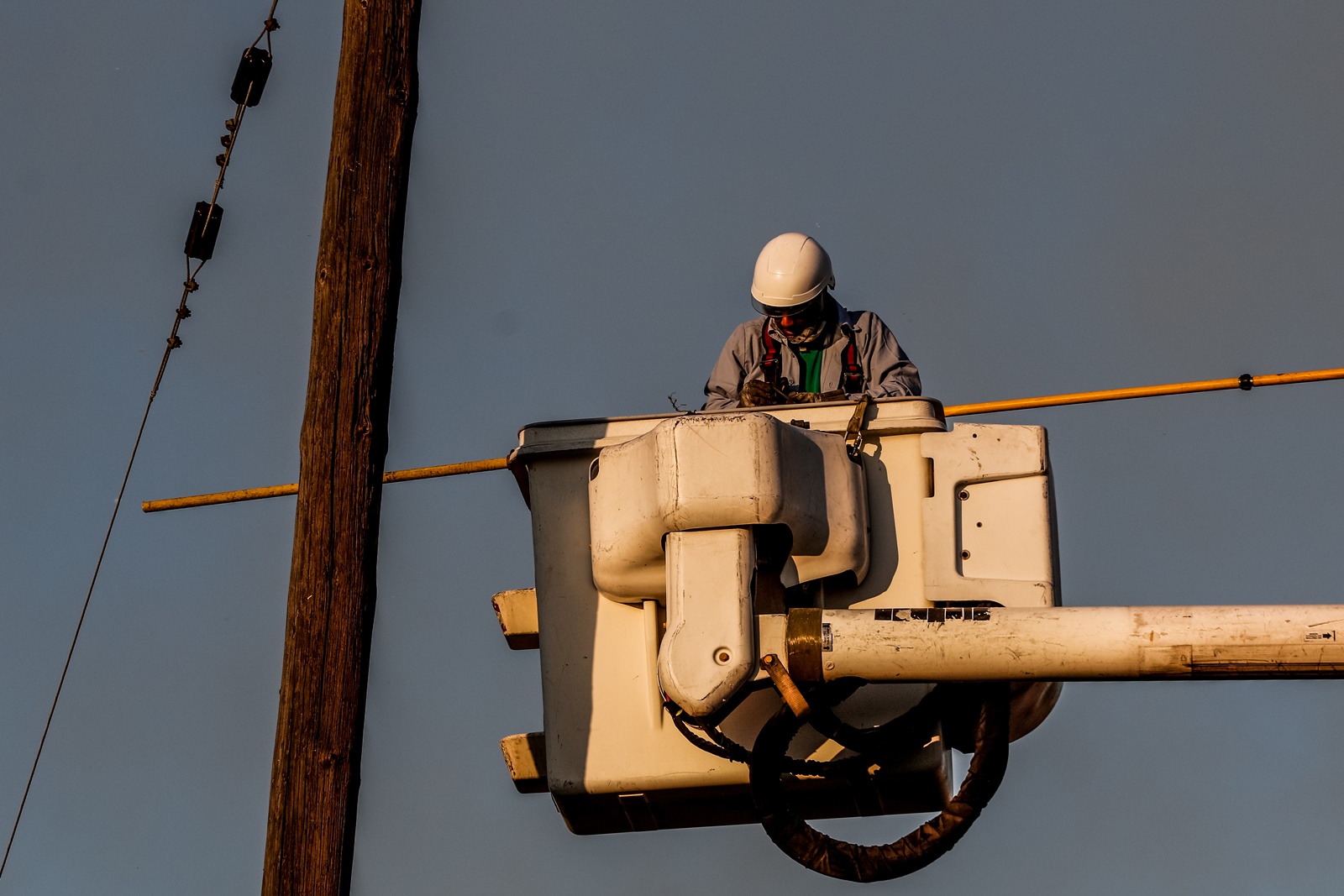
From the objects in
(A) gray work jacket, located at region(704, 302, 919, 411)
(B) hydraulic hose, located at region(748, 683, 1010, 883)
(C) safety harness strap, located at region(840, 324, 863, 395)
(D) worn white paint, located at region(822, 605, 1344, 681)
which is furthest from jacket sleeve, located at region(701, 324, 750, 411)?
(D) worn white paint, located at region(822, 605, 1344, 681)

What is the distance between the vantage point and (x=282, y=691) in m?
6.11

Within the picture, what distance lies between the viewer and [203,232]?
8.32m

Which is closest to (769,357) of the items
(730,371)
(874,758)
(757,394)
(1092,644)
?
(730,371)

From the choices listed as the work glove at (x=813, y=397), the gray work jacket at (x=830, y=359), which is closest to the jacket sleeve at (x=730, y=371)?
the gray work jacket at (x=830, y=359)

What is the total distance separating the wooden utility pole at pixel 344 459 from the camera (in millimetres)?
5938

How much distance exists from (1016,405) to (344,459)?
457 centimetres

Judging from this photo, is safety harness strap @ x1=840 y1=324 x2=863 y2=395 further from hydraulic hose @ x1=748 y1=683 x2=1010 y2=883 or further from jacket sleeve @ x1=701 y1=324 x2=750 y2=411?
hydraulic hose @ x1=748 y1=683 x2=1010 y2=883

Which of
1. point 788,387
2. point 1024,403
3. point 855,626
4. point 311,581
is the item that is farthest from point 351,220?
point 1024,403

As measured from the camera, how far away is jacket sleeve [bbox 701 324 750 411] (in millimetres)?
8789

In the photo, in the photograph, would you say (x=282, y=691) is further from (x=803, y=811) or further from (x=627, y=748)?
(x=803, y=811)

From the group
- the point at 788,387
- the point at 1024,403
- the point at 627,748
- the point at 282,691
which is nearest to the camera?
the point at 282,691

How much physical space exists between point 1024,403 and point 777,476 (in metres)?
3.63

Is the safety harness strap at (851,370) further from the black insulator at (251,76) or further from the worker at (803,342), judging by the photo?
the black insulator at (251,76)

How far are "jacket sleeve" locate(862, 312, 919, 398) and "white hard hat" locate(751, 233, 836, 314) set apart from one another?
0.94 ft
